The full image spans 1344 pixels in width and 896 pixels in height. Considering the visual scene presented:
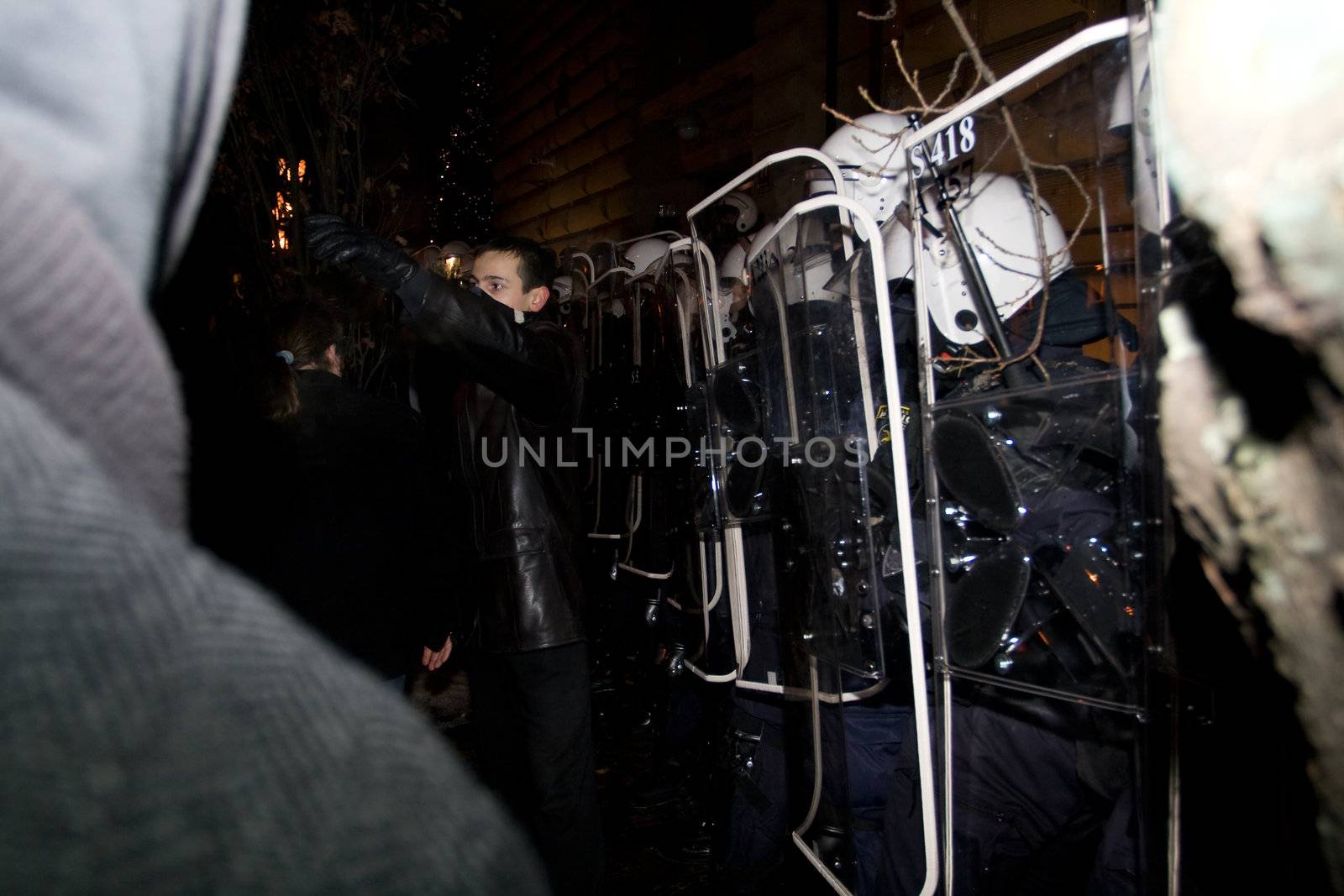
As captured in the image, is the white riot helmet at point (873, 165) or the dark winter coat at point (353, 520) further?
the white riot helmet at point (873, 165)

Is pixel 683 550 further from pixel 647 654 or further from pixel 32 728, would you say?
pixel 32 728

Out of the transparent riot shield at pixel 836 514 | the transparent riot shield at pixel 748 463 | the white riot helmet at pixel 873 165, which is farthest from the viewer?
the white riot helmet at pixel 873 165

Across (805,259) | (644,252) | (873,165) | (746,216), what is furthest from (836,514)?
(644,252)

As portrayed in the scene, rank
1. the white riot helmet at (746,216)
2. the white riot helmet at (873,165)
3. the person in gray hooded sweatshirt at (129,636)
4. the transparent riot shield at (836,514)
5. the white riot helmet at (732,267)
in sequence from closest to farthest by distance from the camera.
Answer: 1. the person in gray hooded sweatshirt at (129,636)
2. the transparent riot shield at (836,514)
3. the white riot helmet at (873,165)
4. the white riot helmet at (732,267)
5. the white riot helmet at (746,216)

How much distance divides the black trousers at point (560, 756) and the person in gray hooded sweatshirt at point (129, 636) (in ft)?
7.17

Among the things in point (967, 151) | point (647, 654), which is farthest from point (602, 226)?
point (967, 151)

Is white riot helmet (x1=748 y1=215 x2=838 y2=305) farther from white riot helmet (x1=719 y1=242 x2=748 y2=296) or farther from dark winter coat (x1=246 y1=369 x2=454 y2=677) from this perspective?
white riot helmet (x1=719 y1=242 x2=748 y2=296)

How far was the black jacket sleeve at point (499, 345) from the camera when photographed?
234cm

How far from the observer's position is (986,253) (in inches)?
95.1

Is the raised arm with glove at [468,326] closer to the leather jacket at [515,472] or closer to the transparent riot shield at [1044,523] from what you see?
the leather jacket at [515,472]

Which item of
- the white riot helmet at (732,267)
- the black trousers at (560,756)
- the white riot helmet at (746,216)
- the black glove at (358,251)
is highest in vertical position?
the white riot helmet at (746,216)

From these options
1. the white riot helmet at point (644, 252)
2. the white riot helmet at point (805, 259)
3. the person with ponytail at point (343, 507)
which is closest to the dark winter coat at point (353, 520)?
the person with ponytail at point (343, 507)

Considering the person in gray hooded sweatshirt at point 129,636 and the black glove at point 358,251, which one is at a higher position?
the black glove at point 358,251

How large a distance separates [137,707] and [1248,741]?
140 centimetres
